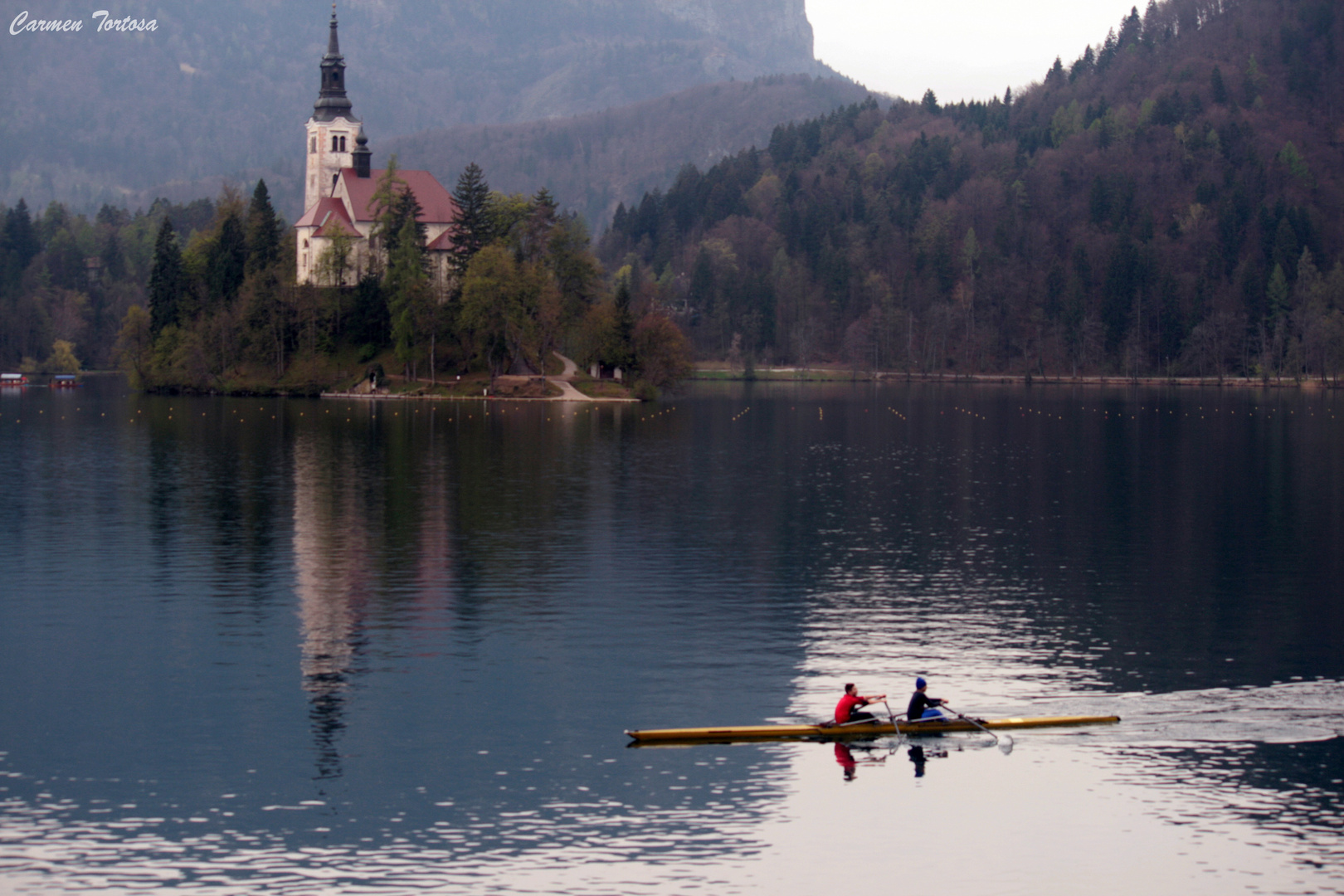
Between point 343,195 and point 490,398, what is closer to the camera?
point 490,398

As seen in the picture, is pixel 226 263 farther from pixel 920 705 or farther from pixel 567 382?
pixel 920 705

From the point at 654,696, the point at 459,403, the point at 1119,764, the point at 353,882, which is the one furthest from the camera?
the point at 459,403

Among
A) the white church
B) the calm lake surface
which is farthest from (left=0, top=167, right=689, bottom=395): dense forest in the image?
the calm lake surface

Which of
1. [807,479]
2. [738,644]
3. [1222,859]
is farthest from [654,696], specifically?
[807,479]

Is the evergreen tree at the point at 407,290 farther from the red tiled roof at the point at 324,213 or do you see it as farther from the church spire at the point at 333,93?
the church spire at the point at 333,93

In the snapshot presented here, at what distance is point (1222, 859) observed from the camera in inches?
941

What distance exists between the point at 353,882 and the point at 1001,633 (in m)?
23.4

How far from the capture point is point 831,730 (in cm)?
2969

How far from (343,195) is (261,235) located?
13483 mm

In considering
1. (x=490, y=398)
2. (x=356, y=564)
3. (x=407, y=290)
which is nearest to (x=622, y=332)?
(x=490, y=398)

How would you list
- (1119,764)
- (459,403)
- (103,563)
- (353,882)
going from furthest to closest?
(459,403) < (103,563) < (1119,764) < (353,882)

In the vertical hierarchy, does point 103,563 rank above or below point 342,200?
below

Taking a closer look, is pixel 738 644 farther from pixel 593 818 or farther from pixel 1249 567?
pixel 1249 567

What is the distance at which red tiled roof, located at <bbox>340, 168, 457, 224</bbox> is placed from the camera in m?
186
